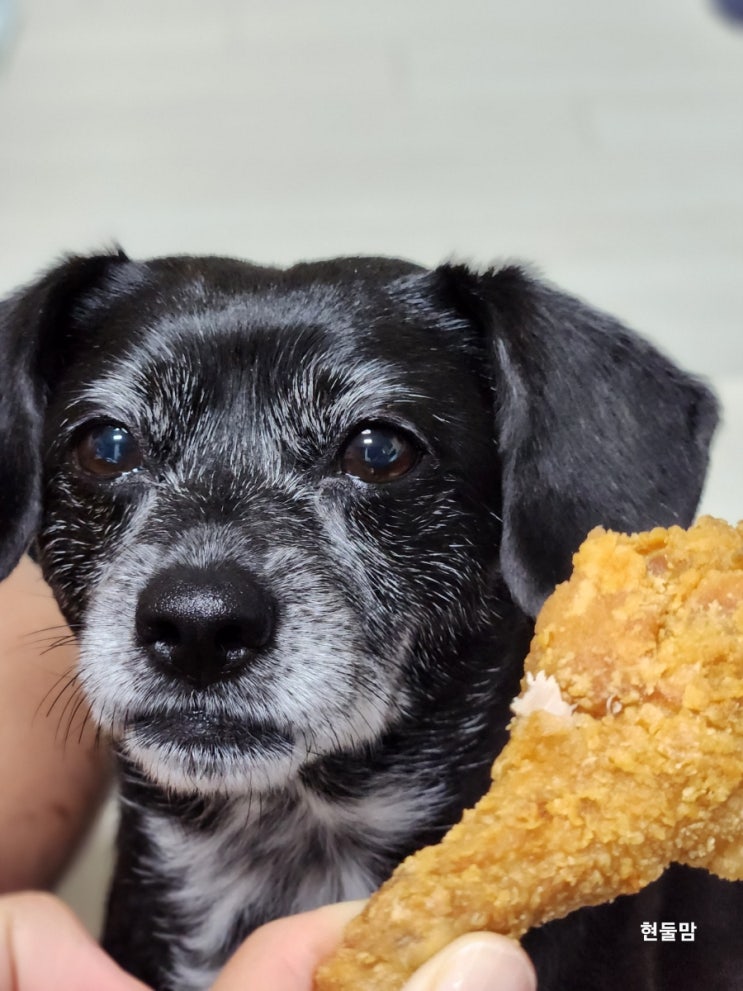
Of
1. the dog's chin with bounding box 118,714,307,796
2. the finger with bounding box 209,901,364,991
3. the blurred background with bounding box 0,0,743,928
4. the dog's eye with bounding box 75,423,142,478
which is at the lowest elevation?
the finger with bounding box 209,901,364,991

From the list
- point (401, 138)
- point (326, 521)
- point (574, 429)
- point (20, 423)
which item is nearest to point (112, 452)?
point (20, 423)

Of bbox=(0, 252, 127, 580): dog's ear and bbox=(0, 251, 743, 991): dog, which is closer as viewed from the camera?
bbox=(0, 251, 743, 991): dog

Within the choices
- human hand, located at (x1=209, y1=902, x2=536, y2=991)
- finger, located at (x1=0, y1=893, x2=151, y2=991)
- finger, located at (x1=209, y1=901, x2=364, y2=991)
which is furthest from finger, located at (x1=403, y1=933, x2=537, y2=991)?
finger, located at (x1=0, y1=893, x2=151, y2=991)

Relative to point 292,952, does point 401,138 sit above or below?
above

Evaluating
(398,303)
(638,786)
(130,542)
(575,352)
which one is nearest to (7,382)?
(130,542)

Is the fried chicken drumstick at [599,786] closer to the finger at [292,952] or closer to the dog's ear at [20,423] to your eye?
the finger at [292,952]

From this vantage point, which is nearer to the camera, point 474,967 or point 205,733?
point 474,967

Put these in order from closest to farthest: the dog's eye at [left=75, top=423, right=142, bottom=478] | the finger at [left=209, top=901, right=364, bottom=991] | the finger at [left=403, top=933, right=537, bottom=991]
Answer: the finger at [left=403, top=933, right=537, bottom=991], the finger at [left=209, top=901, right=364, bottom=991], the dog's eye at [left=75, top=423, right=142, bottom=478]

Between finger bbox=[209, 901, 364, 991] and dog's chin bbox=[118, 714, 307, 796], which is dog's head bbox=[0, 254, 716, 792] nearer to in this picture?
dog's chin bbox=[118, 714, 307, 796]

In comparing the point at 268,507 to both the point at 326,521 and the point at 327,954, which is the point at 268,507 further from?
the point at 327,954
